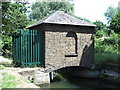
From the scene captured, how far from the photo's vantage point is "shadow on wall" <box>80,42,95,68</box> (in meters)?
11.9

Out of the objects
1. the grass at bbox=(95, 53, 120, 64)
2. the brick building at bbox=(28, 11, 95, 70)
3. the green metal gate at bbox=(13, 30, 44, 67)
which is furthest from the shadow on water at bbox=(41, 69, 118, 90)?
the grass at bbox=(95, 53, 120, 64)

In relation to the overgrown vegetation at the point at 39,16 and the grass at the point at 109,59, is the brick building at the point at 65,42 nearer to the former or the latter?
the overgrown vegetation at the point at 39,16

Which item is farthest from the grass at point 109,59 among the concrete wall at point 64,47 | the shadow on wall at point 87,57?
the concrete wall at point 64,47

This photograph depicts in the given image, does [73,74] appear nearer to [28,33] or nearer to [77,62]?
[77,62]

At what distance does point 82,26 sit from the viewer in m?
11.7

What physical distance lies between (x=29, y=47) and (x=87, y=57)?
4.54 m

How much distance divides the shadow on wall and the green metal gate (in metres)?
3.29

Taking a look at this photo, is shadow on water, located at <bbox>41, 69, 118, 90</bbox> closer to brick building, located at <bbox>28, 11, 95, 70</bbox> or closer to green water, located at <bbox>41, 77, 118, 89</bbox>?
green water, located at <bbox>41, 77, 118, 89</bbox>

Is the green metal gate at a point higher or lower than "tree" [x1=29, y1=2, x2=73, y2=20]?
lower

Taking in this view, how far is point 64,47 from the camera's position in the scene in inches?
437

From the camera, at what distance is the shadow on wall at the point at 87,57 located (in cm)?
1187

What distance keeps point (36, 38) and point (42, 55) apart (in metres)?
1.24

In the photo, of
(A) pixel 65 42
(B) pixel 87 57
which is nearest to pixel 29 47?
(A) pixel 65 42

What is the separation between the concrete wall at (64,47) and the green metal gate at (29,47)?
22.0 inches
